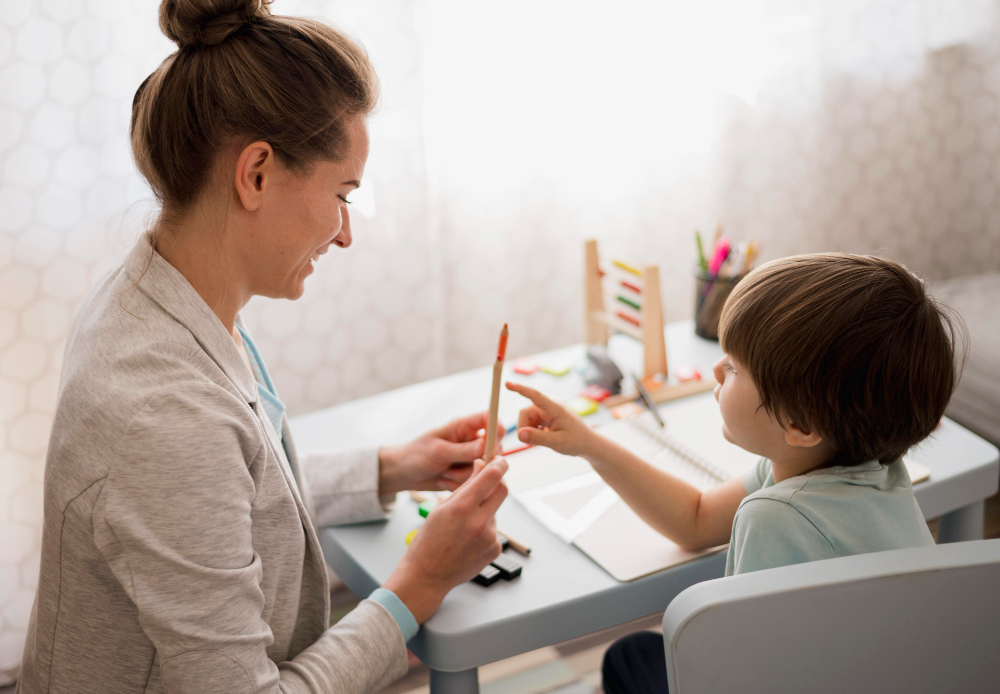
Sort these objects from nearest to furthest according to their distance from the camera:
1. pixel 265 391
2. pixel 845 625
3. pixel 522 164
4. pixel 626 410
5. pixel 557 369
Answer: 1. pixel 845 625
2. pixel 265 391
3. pixel 626 410
4. pixel 557 369
5. pixel 522 164

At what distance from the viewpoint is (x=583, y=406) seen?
124cm

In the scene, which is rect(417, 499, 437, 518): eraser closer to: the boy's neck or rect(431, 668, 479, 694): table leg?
rect(431, 668, 479, 694): table leg

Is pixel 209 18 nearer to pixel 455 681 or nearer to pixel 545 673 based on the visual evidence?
pixel 455 681

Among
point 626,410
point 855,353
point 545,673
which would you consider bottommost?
point 545,673

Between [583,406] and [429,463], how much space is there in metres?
0.30

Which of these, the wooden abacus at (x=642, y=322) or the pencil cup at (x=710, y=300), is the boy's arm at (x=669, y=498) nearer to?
the wooden abacus at (x=642, y=322)

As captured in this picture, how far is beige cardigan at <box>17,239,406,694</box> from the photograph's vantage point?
694 millimetres

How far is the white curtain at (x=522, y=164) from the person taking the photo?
1.41 metres

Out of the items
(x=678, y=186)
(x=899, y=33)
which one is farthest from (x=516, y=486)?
(x=899, y=33)

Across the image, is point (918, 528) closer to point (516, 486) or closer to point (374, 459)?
point (516, 486)

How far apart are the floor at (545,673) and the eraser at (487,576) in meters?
0.77

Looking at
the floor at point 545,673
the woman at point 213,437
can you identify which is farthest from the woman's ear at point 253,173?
the floor at point 545,673

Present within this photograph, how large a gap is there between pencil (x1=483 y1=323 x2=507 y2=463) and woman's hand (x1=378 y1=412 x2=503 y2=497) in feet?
0.35

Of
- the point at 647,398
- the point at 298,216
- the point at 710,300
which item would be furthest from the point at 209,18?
the point at 710,300
